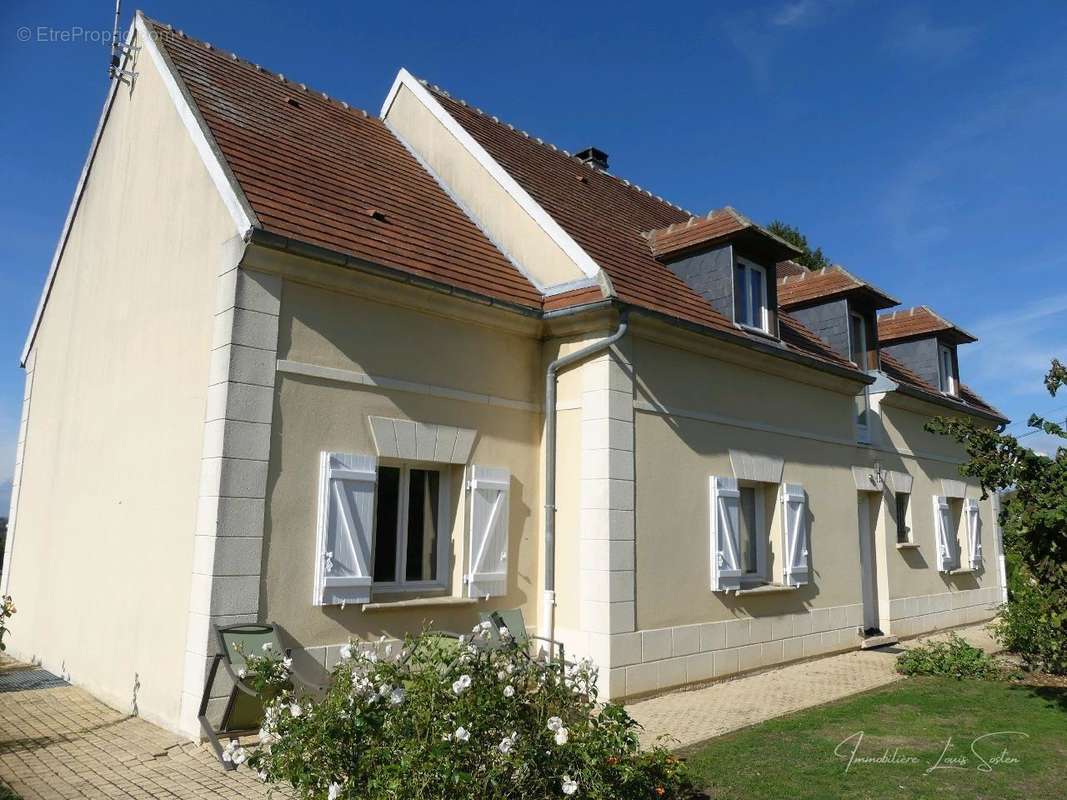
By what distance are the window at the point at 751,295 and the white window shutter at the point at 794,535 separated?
2046 mm


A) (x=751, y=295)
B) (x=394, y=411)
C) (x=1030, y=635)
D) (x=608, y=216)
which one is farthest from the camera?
(x=608, y=216)

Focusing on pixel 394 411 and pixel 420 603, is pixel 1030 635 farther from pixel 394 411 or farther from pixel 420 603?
pixel 394 411

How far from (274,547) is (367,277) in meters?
2.39

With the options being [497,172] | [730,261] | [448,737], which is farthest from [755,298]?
[448,737]

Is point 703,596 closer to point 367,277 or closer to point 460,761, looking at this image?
point 367,277

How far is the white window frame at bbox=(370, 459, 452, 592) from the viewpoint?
712 centimetres

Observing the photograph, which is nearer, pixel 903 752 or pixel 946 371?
pixel 903 752

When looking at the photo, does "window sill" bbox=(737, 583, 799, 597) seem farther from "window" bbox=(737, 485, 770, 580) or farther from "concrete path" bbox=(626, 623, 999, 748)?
"concrete path" bbox=(626, 623, 999, 748)

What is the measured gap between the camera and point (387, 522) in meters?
7.22

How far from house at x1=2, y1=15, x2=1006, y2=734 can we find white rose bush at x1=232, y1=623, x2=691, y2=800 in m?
2.36

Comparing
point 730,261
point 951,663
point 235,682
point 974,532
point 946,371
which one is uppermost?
point 730,261

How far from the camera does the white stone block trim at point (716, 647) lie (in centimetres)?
745

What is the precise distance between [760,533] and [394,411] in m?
4.88

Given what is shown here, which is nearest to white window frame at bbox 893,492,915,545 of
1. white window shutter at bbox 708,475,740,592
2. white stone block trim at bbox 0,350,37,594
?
white window shutter at bbox 708,475,740,592
